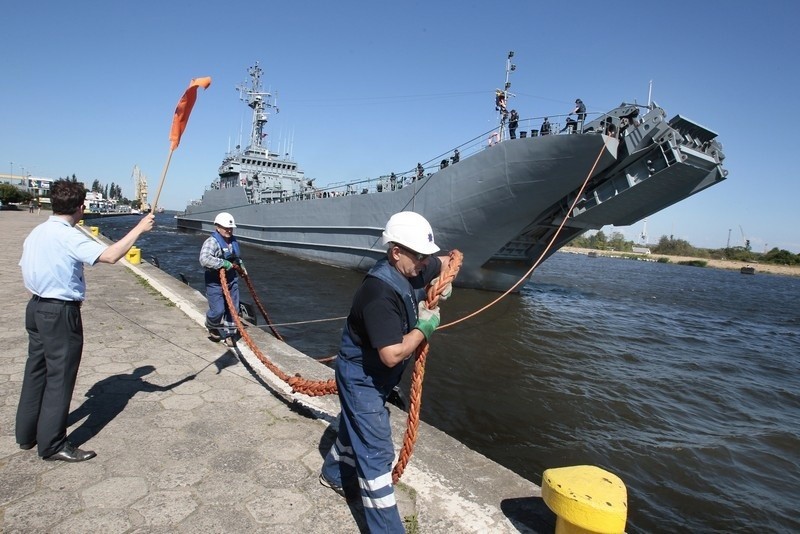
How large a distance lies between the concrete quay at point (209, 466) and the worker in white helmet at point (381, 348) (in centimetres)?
35

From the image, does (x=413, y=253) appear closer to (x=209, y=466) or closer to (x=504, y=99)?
(x=209, y=466)

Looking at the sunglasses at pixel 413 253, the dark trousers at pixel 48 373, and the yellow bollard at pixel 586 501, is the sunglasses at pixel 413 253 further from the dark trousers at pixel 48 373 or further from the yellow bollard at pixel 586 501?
the dark trousers at pixel 48 373

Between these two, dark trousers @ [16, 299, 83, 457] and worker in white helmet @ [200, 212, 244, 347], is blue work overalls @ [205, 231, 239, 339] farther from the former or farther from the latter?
dark trousers @ [16, 299, 83, 457]

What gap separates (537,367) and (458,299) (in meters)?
6.10

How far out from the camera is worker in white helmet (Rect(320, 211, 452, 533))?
2004mm

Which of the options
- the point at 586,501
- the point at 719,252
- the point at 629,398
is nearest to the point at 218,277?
the point at 586,501

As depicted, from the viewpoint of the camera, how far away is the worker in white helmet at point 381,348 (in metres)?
2.00

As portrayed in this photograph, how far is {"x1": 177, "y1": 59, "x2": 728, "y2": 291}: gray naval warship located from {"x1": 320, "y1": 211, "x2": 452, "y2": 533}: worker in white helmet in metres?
7.62

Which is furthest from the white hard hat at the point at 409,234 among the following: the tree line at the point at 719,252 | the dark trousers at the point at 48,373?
the tree line at the point at 719,252

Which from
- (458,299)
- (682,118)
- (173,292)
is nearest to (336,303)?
(458,299)

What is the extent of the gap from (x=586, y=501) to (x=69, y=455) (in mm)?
2998

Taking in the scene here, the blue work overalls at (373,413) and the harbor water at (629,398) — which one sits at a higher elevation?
the blue work overalls at (373,413)

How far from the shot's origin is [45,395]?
2.55m

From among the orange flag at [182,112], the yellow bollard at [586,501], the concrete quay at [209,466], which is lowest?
the concrete quay at [209,466]
